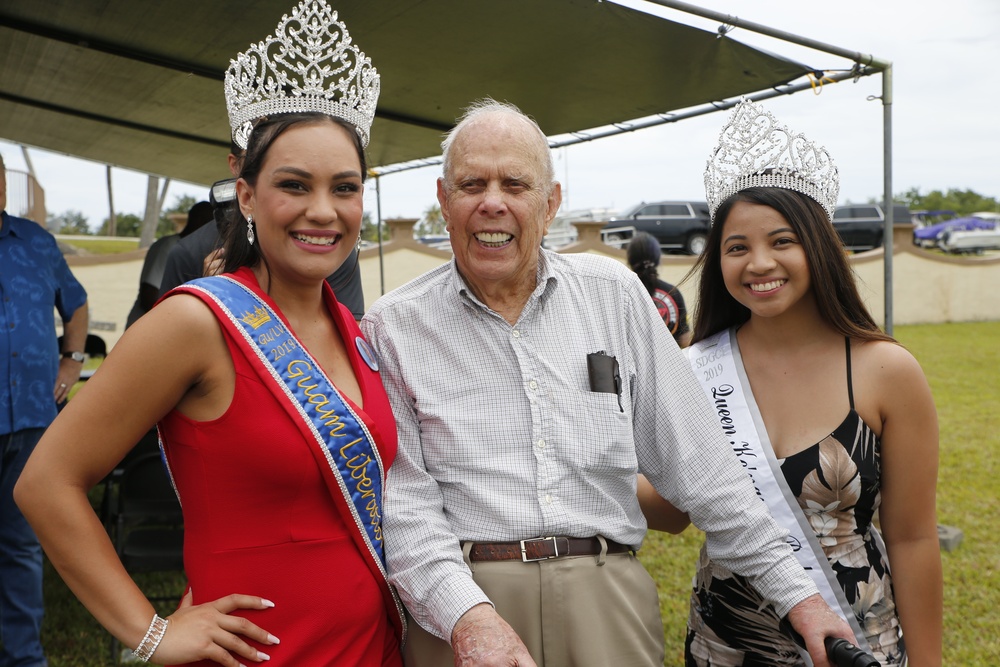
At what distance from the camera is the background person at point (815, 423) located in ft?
6.38

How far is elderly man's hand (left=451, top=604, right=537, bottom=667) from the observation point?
154cm

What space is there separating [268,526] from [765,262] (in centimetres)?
137

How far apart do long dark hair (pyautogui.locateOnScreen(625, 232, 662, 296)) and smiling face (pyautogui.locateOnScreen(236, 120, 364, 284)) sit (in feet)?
14.8

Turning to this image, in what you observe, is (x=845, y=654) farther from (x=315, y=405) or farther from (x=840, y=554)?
(x=315, y=405)

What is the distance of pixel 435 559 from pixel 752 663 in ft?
3.10

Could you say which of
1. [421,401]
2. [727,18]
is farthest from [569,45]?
[421,401]

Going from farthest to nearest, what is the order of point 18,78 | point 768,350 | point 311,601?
1. point 18,78
2. point 768,350
3. point 311,601

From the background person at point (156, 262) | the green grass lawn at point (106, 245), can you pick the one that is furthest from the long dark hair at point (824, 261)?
the green grass lawn at point (106, 245)

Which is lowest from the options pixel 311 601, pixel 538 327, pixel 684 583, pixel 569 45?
pixel 684 583

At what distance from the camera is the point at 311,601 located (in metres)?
1.58

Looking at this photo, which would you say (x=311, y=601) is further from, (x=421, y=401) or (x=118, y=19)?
(x=118, y=19)

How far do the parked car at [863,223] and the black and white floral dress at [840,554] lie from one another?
21.2m

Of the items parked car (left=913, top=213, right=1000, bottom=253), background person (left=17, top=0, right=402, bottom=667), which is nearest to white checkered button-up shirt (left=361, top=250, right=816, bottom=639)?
background person (left=17, top=0, right=402, bottom=667)

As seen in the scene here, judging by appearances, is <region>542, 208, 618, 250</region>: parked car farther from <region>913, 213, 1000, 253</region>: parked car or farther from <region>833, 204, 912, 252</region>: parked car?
<region>913, 213, 1000, 253</region>: parked car
